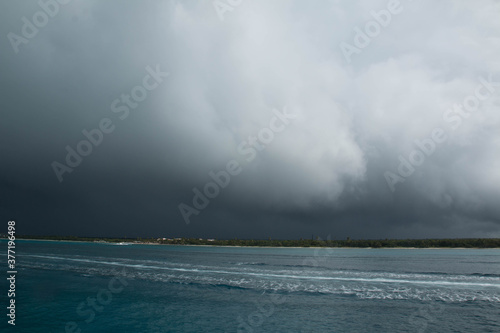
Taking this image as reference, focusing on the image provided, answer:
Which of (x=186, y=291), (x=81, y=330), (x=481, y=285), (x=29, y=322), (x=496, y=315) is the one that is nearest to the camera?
(x=81, y=330)

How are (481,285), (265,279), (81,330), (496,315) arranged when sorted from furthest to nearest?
(265,279) → (481,285) → (496,315) → (81,330)

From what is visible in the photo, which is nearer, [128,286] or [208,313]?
[208,313]

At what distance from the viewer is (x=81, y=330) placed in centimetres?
2658

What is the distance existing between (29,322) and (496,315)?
130ft

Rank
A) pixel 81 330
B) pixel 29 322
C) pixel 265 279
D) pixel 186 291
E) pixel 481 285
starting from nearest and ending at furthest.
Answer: pixel 81 330 < pixel 29 322 < pixel 186 291 < pixel 481 285 < pixel 265 279

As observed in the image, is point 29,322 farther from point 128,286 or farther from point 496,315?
point 496,315

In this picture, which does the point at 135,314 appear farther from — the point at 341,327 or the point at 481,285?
the point at 481,285

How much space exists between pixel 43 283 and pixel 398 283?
48.4 meters

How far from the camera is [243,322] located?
94.9 feet

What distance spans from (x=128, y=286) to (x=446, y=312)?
37404mm

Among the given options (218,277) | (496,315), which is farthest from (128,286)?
(496,315)

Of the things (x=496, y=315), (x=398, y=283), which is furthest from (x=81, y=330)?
(x=398, y=283)

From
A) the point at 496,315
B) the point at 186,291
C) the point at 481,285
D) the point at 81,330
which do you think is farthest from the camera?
the point at 481,285

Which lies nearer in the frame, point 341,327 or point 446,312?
point 341,327
